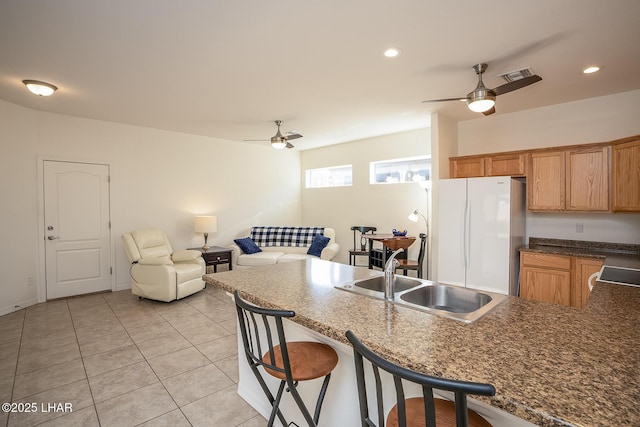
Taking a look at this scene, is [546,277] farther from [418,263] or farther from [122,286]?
[122,286]

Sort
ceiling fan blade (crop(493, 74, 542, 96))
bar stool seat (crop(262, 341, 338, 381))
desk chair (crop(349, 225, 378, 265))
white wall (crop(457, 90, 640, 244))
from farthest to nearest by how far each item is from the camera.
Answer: desk chair (crop(349, 225, 378, 265))
white wall (crop(457, 90, 640, 244))
ceiling fan blade (crop(493, 74, 542, 96))
bar stool seat (crop(262, 341, 338, 381))

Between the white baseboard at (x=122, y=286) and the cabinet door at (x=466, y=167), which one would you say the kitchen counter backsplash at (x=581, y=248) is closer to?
the cabinet door at (x=466, y=167)

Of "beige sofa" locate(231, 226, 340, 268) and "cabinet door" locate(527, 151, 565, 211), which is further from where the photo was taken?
"beige sofa" locate(231, 226, 340, 268)

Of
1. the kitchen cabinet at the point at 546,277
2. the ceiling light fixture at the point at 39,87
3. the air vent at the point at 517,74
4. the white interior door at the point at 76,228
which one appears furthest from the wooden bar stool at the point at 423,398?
the white interior door at the point at 76,228

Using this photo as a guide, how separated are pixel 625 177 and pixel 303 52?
3430mm

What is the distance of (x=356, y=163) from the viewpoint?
6.46 meters

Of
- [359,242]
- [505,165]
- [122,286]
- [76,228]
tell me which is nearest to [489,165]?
Answer: [505,165]

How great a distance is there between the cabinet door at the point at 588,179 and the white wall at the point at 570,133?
392 mm

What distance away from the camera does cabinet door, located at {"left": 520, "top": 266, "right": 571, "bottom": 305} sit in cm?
341

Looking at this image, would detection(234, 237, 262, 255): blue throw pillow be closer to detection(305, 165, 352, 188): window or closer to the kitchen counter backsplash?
detection(305, 165, 352, 188): window

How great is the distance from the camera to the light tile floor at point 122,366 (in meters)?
2.12

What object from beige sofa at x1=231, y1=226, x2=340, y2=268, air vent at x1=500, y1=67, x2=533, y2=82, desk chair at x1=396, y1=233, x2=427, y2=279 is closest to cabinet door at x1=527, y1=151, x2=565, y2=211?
air vent at x1=500, y1=67, x2=533, y2=82

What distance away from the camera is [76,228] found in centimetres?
470

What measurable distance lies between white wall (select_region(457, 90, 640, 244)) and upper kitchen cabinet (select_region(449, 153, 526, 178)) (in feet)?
1.25
